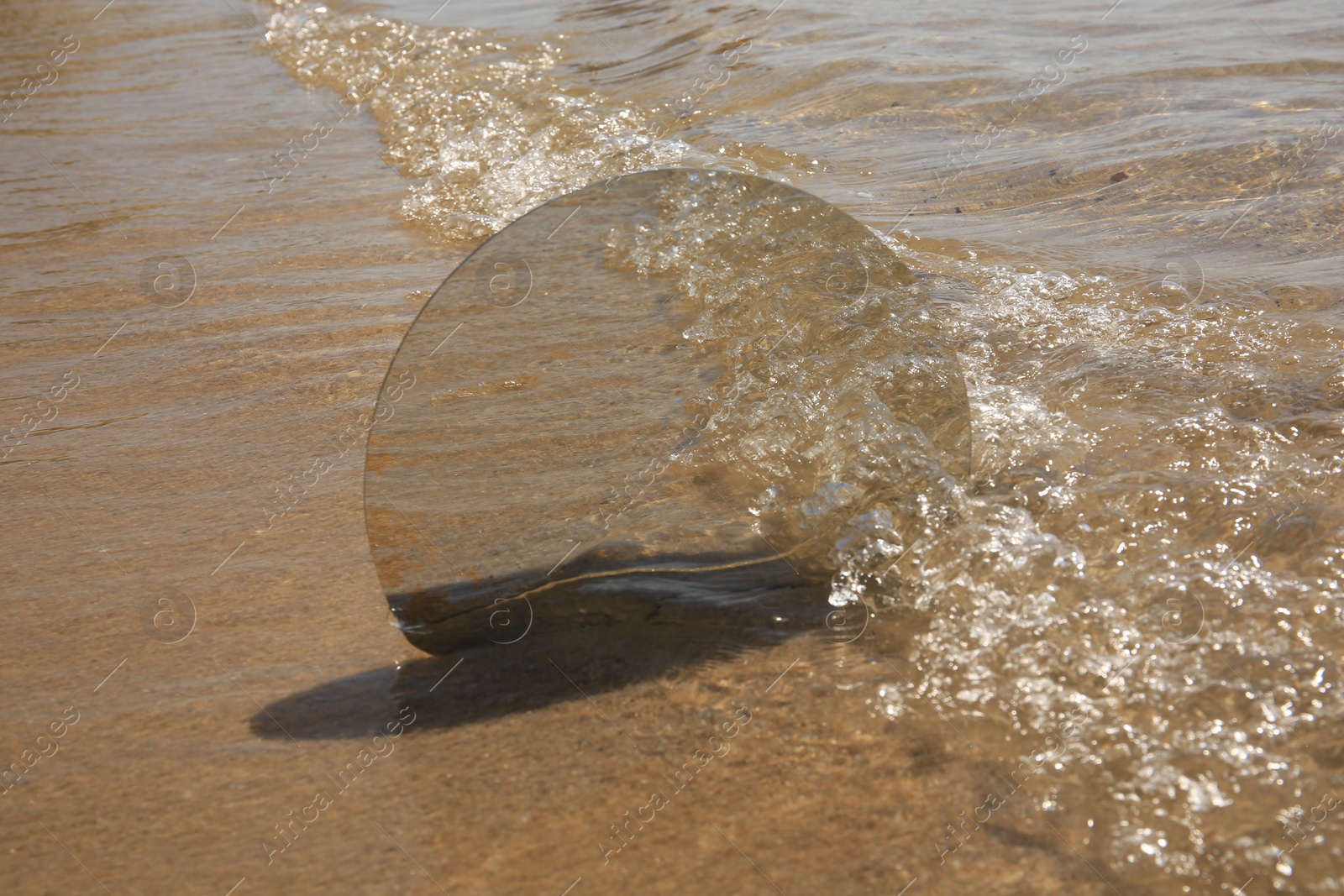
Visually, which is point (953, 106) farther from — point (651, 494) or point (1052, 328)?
point (651, 494)

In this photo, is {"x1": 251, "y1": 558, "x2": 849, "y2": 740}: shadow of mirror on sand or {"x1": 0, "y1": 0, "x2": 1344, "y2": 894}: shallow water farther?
{"x1": 251, "y1": 558, "x2": 849, "y2": 740}: shadow of mirror on sand

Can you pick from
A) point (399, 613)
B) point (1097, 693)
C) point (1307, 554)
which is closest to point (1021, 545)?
point (1097, 693)

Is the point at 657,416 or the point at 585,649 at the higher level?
the point at 657,416

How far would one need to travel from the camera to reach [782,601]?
1.86 metres

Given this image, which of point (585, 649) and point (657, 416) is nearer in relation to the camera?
point (585, 649)

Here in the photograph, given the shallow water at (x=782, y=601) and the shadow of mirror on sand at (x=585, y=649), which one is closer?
the shallow water at (x=782, y=601)

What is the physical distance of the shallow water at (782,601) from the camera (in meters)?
1.45

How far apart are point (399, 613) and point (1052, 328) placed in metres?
1.93

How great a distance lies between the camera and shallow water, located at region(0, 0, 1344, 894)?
145cm

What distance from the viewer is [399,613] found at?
1.83 metres

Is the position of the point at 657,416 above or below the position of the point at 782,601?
above

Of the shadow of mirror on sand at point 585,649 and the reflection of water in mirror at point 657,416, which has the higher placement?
the reflection of water in mirror at point 657,416

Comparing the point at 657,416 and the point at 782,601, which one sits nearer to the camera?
the point at 782,601

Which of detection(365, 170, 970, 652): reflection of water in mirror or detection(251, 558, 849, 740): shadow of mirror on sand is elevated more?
detection(365, 170, 970, 652): reflection of water in mirror
